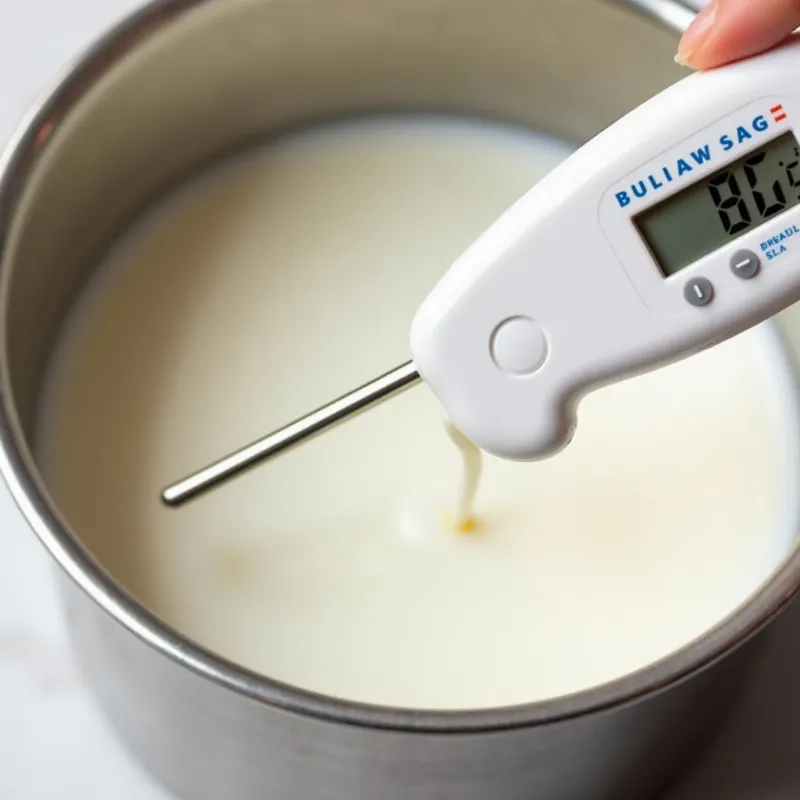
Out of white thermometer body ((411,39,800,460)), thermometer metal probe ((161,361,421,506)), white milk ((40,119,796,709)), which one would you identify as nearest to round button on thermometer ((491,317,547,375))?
white thermometer body ((411,39,800,460))

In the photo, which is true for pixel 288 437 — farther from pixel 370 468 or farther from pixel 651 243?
pixel 651 243

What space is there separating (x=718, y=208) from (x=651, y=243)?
0.04m

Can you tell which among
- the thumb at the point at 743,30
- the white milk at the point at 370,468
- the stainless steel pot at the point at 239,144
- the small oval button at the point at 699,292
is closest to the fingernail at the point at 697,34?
the thumb at the point at 743,30

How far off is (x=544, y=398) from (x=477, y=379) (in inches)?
1.5

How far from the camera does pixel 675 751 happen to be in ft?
2.53

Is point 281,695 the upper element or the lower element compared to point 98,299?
lower

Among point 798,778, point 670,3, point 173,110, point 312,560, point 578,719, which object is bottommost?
point 798,778

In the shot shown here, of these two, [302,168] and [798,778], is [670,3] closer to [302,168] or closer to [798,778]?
[302,168]

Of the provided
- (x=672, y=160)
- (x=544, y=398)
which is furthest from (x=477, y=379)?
(x=672, y=160)

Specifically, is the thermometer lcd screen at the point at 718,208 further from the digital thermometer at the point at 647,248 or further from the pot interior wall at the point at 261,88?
the pot interior wall at the point at 261,88

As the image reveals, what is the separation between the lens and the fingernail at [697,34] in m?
0.63

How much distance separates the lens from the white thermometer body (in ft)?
1.98

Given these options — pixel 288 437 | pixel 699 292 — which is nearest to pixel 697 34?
pixel 699 292

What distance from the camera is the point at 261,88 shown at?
102 cm
